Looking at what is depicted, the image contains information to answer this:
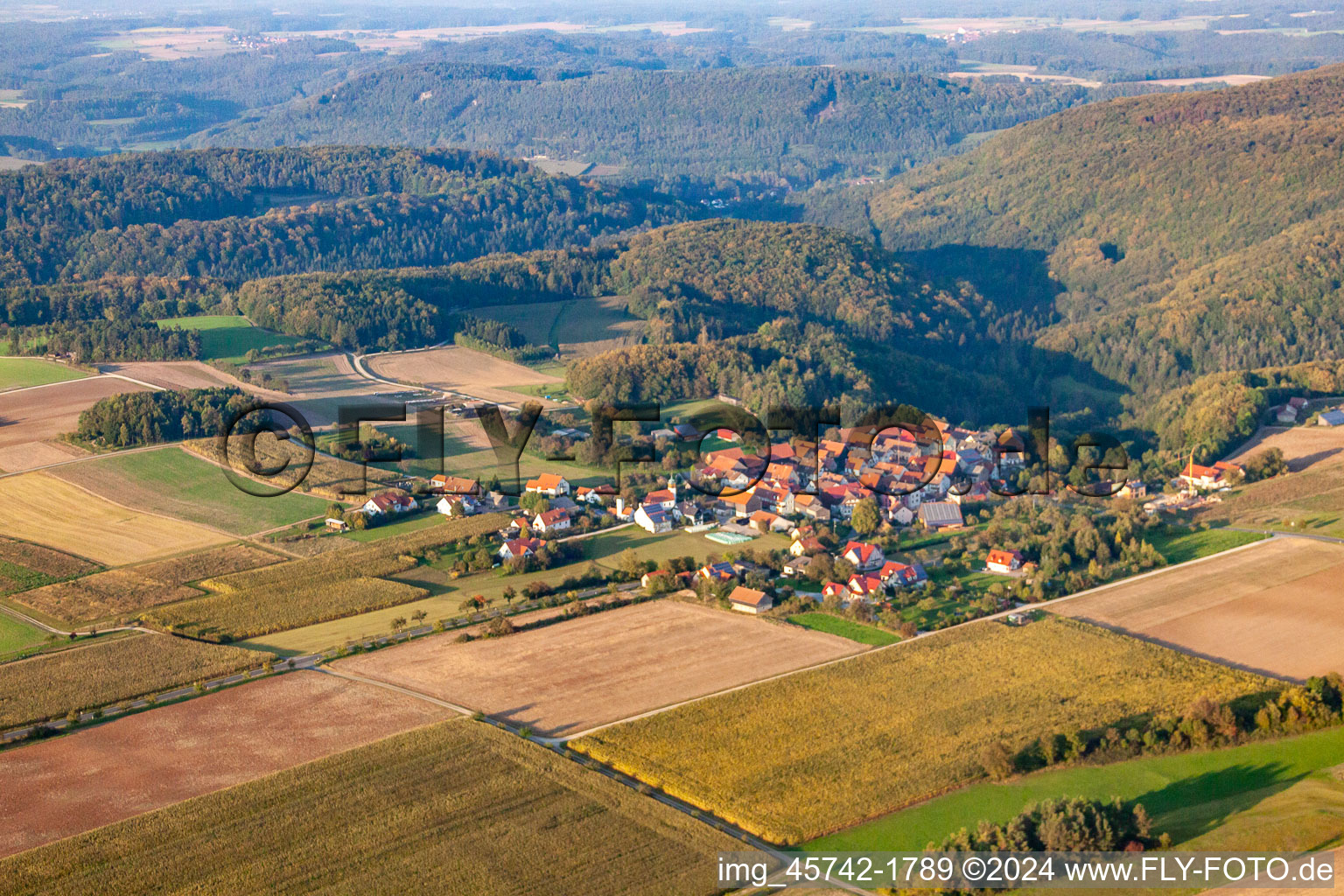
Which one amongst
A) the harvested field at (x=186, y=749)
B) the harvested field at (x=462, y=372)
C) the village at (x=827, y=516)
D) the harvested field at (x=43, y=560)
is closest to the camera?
the harvested field at (x=186, y=749)

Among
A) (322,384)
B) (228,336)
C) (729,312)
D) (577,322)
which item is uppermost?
(729,312)

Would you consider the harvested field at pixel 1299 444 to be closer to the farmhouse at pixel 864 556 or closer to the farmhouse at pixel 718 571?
the farmhouse at pixel 864 556

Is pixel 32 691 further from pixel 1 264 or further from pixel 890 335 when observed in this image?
pixel 1 264

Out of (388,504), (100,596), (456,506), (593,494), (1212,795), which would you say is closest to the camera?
(1212,795)

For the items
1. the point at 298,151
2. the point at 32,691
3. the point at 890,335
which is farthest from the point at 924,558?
the point at 298,151

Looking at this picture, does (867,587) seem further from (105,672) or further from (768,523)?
(105,672)

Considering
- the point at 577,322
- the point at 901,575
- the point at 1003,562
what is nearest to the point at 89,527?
the point at 901,575

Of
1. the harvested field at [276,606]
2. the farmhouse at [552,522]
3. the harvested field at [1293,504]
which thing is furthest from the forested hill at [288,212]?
the harvested field at [1293,504]
